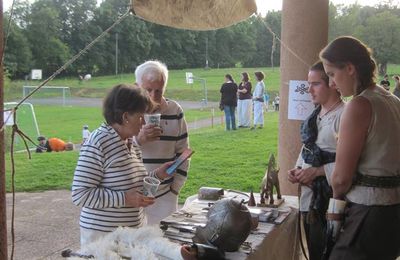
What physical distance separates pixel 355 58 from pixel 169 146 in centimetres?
138

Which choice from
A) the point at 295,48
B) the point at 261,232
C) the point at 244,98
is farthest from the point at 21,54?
the point at 261,232

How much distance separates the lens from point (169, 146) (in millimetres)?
3207

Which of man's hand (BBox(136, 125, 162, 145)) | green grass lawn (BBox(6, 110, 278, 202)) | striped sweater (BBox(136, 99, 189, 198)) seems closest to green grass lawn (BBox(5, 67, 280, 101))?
green grass lawn (BBox(6, 110, 278, 202))

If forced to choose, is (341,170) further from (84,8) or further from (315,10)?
(84,8)

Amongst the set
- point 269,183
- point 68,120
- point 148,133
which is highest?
point 148,133

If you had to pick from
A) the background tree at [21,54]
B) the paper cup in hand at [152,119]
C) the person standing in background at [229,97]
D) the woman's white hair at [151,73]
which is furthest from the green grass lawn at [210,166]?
the background tree at [21,54]

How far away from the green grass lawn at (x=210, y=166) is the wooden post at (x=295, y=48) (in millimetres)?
2543

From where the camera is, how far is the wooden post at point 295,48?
458 cm

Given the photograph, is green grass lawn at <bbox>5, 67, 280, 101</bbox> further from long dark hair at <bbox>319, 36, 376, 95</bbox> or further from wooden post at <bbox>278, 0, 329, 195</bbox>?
long dark hair at <bbox>319, 36, 376, 95</bbox>

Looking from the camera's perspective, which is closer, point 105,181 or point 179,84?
point 105,181

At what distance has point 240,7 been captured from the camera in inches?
135

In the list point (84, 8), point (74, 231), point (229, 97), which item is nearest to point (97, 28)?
point (84, 8)

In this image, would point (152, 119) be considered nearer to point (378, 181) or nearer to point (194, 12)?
point (194, 12)

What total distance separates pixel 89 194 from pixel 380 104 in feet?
4.67
